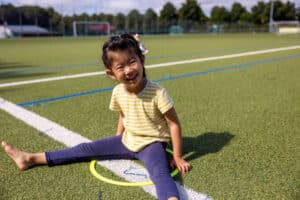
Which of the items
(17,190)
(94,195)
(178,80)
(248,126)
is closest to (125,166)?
(94,195)

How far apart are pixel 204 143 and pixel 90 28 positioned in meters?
39.0

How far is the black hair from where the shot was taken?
6.88 ft

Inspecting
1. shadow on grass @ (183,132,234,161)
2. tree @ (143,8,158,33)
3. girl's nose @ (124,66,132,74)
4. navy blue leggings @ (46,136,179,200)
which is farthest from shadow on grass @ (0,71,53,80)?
tree @ (143,8,158,33)

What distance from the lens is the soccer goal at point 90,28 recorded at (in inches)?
1531

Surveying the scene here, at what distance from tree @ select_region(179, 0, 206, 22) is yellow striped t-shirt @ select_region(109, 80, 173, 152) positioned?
66.1 m

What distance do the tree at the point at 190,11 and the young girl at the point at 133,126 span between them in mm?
66075

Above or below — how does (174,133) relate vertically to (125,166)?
above

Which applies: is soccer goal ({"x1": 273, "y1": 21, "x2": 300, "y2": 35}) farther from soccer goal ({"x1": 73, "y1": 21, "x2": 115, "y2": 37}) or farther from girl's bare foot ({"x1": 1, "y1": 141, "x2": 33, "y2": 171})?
girl's bare foot ({"x1": 1, "y1": 141, "x2": 33, "y2": 171})

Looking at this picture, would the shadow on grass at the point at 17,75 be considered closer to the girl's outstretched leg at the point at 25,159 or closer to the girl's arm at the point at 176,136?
the girl's outstretched leg at the point at 25,159

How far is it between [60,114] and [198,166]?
6.76 feet

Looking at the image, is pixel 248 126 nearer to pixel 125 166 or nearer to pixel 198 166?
pixel 198 166

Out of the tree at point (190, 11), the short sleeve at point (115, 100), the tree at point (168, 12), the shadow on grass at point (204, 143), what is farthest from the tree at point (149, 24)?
the short sleeve at point (115, 100)

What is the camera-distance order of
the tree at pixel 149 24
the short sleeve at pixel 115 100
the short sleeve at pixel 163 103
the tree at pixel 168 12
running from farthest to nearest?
the tree at pixel 168 12 < the tree at pixel 149 24 < the short sleeve at pixel 115 100 < the short sleeve at pixel 163 103

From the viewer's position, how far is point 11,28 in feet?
117
